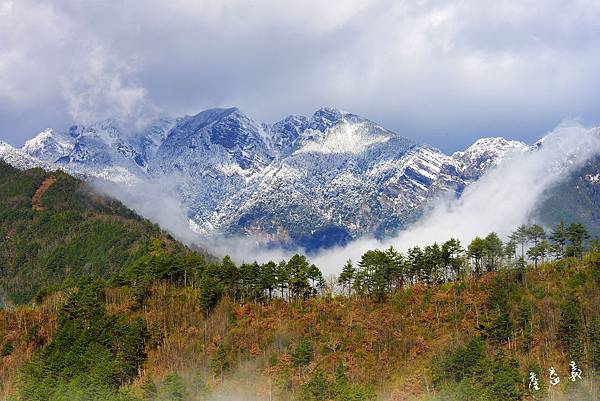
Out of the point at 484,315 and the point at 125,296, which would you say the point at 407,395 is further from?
the point at 125,296

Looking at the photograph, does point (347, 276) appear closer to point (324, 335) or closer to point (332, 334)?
point (332, 334)

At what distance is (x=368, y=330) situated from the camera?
167250mm

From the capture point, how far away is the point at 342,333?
169 m

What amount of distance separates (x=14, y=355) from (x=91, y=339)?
24240 mm

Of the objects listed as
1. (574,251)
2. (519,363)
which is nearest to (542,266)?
(574,251)

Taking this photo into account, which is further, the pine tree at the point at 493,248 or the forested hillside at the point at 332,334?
the pine tree at the point at 493,248

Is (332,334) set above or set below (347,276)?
below

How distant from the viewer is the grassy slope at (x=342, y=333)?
5881 inches

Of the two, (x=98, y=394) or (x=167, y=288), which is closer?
(x=98, y=394)
